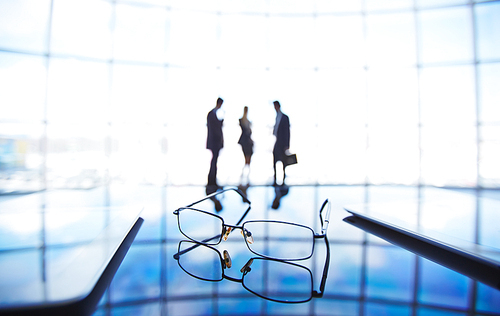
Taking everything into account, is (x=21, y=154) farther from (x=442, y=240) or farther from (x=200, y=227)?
(x=442, y=240)

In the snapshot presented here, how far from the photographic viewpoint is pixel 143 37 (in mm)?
4547

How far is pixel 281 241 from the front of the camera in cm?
81

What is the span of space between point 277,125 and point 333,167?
3.84m

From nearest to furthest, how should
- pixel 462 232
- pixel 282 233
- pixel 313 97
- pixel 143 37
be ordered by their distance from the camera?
pixel 462 232 < pixel 282 233 < pixel 143 37 < pixel 313 97

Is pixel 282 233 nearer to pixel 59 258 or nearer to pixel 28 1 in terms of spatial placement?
pixel 59 258

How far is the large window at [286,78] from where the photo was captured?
433cm

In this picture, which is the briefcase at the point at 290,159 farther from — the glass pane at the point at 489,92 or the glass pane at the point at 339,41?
the glass pane at the point at 489,92

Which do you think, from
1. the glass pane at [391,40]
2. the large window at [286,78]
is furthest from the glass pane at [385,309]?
the glass pane at [391,40]

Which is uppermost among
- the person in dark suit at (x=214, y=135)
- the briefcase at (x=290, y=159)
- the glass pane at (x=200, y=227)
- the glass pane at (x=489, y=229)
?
the person in dark suit at (x=214, y=135)

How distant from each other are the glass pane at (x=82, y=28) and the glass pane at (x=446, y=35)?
6535 mm

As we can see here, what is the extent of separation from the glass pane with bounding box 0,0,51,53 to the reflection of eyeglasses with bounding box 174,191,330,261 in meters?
4.88

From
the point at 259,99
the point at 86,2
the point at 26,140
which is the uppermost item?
the point at 86,2

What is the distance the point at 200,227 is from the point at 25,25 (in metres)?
5.30

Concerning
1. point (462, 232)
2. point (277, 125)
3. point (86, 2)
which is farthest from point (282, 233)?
point (86, 2)
